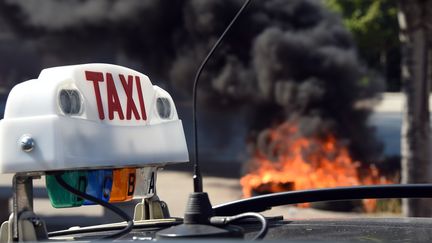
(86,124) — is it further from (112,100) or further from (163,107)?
(163,107)

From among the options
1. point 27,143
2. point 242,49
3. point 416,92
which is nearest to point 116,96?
point 27,143

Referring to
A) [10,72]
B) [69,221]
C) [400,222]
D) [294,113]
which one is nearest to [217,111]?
[294,113]

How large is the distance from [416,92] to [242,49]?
28.9 feet

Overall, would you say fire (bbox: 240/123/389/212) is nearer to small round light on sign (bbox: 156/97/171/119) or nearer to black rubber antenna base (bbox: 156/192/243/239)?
small round light on sign (bbox: 156/97/171/119)

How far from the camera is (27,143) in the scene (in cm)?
193

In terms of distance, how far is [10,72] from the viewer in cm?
1731

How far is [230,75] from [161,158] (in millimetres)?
13132

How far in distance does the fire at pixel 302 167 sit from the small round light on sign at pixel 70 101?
30.0ft

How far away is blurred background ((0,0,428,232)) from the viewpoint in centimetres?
1407

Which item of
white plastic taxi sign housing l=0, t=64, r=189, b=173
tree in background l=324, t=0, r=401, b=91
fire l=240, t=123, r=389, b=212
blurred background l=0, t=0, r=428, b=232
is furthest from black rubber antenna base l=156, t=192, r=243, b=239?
tree in background l=324, t=0, r=401, b=91

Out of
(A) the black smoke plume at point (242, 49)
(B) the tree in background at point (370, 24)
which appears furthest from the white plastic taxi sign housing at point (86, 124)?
(B) the tree in background at point (370, 24)

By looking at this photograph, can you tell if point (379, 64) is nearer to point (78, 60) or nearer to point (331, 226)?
point (78, 60)

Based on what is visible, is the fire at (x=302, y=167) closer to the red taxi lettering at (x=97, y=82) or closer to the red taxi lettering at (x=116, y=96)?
the red taxi lettering at (x=116, y=96)

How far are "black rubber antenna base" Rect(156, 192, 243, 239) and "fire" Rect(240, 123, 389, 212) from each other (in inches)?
362
